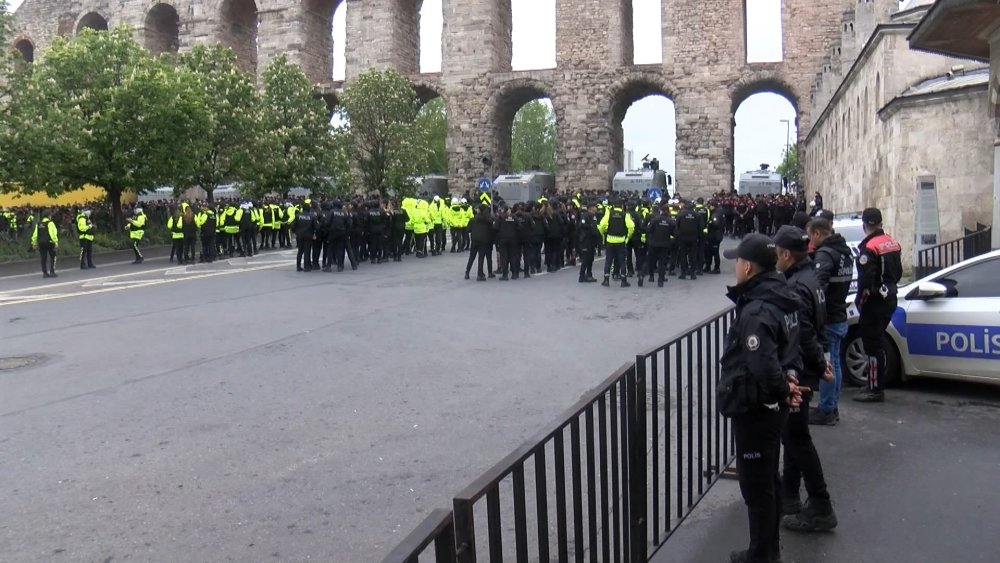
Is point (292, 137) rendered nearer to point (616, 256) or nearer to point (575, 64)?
point (575, 64)

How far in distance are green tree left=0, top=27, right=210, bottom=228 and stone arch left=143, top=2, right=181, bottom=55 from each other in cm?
2284

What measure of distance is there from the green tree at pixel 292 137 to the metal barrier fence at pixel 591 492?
28155 mm

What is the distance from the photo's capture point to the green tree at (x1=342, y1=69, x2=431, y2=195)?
114 ft

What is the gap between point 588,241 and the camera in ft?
58.0

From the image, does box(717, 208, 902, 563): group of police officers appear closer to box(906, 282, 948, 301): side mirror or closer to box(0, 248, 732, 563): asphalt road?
box(906, 282, 948, 301): side mirror

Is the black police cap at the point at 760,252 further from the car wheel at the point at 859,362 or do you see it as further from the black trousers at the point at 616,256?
the black trousers at the point at 616,256

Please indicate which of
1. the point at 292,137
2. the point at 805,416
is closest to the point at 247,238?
the point at 292,137

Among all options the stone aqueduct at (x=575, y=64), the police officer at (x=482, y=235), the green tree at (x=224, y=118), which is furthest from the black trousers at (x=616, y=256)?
the stone aqueduct at (x=575, y=64)

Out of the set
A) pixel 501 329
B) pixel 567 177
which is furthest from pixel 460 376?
pixel 567 177

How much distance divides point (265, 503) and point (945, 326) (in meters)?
6.04

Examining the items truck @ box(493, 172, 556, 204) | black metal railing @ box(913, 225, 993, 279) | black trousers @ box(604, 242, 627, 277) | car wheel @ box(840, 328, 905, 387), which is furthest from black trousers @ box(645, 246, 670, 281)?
truck @ box(493, 172, 556, 204)

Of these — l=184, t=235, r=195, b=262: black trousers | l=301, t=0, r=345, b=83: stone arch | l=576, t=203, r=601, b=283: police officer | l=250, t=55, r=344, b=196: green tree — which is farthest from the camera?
l=301, t=0, r=345, b=83: stone arch

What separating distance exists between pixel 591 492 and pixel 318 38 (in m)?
45.9

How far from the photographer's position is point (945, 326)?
24.8ft
